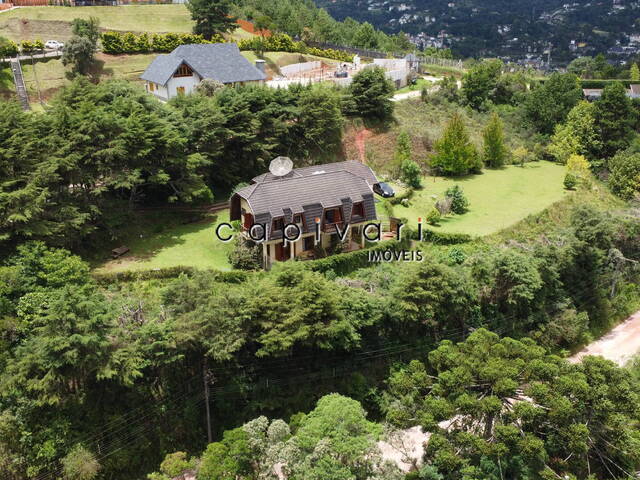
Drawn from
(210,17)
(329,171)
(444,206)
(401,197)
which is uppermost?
(210,17)

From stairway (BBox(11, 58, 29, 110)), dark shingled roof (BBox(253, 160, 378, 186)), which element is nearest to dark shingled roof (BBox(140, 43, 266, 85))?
stairway (BBox(11, 58, 29, 110))

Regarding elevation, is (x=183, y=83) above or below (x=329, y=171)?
above

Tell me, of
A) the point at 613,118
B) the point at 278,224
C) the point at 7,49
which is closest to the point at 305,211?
the point at 278,224

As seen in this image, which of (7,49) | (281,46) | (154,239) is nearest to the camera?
(154,239)

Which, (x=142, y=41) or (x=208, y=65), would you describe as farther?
(x=142, y=41)

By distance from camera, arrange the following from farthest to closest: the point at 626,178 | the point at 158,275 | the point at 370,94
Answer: the point at 370,94, the point at 626,178, the point at 158,275

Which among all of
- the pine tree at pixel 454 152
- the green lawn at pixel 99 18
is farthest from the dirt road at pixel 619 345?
the green lawn at pixel 99 18

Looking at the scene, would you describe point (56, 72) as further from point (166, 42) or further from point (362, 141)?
point (362, 141)
